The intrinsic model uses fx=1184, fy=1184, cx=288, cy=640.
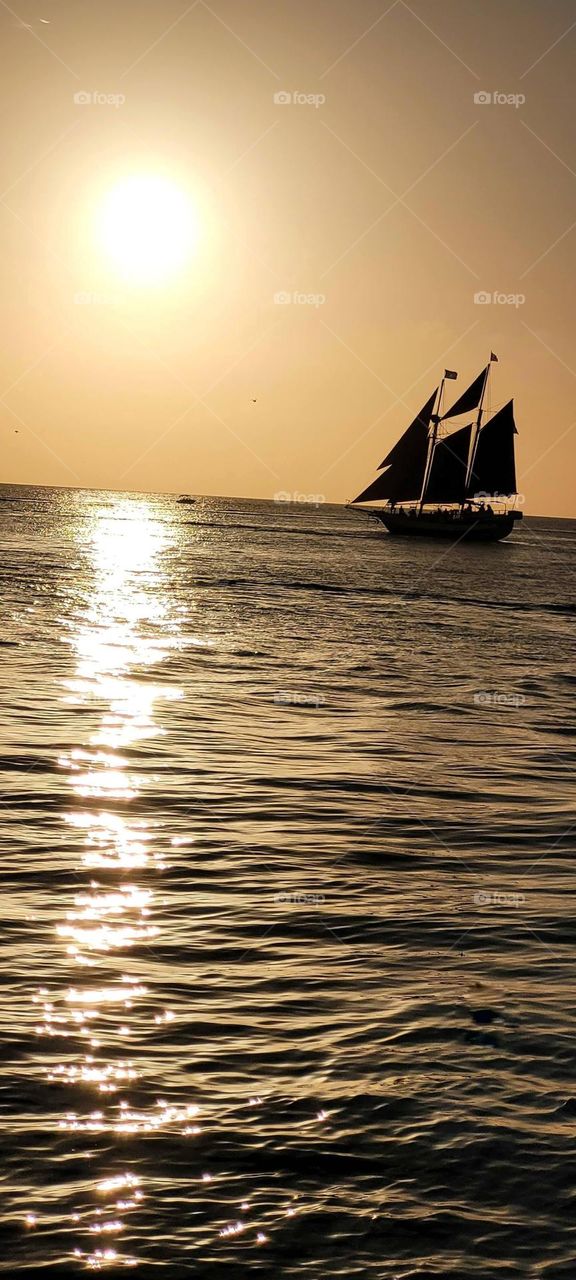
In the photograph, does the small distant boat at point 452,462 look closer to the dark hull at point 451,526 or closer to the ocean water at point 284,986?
the dark hull at point 451,526

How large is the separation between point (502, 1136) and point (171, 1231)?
2020 millimetres

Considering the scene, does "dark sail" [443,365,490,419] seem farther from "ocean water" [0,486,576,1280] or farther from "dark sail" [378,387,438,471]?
"ocean water" [0,486,576,1280]

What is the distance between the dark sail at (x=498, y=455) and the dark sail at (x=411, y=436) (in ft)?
19.3

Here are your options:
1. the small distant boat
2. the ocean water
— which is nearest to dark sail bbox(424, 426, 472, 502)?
the small distant boat

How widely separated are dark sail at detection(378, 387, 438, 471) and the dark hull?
10971mm

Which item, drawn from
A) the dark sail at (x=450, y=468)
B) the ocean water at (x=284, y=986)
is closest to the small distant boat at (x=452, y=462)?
the dark sail at (x=450, y=468)

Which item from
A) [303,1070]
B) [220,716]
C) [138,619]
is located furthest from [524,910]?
[138,619]

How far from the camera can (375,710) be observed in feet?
72.1

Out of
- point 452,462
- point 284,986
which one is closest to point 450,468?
point 452,462

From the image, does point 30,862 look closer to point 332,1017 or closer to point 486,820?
point 332,1017

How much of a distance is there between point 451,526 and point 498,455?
12.7m

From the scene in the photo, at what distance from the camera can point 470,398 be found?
118 meters

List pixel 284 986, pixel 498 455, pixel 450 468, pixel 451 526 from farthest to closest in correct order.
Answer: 1. pixel 451 526
2. pixel 450 468
3. pixel 498 455
4. pixel 284 986

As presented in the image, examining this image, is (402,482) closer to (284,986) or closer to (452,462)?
(452,462)
